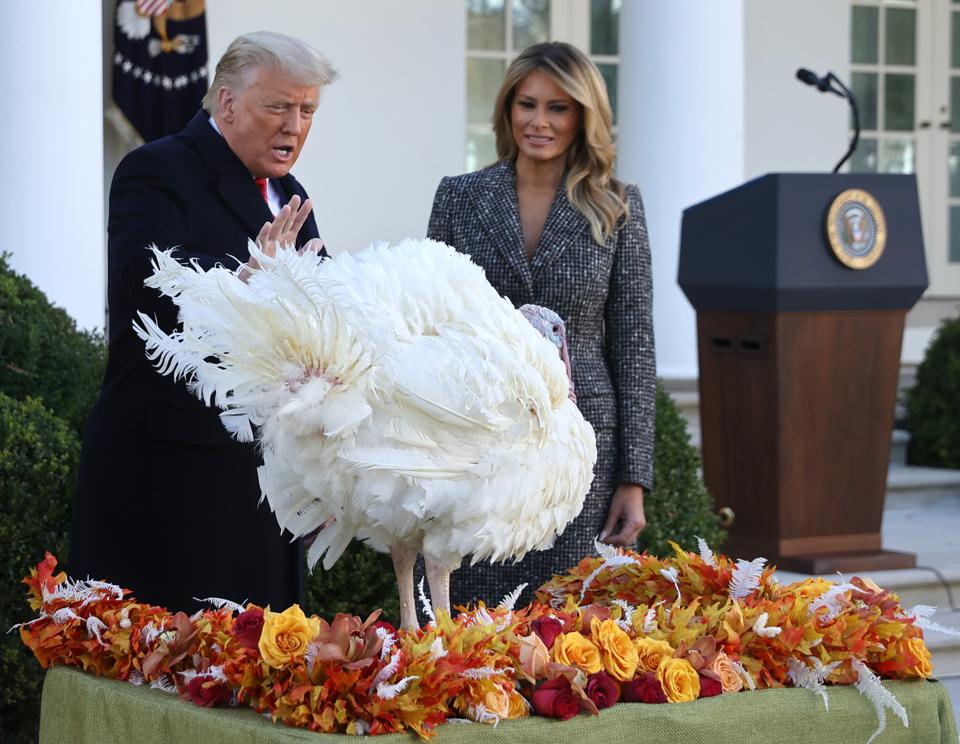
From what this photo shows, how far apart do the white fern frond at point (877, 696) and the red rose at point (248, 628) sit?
926mm

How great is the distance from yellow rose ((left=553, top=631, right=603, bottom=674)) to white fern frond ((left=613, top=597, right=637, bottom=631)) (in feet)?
0.52

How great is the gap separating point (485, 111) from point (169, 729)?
7.37 meters

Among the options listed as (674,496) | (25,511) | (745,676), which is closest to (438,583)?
(745,676)

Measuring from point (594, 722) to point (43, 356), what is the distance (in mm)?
2244

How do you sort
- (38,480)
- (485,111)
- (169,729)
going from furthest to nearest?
(485,111), (38,480), (169,729)

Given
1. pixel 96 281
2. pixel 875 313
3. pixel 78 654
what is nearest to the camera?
pixel 78 654

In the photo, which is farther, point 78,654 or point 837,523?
point 837,523

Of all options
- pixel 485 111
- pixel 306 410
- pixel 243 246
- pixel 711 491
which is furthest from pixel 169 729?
pixel 485 111

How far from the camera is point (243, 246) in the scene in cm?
238

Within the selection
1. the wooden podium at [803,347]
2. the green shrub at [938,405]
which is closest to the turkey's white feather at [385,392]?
the wooden podium at [803,347]

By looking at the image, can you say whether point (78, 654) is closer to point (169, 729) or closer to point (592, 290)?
point (169, 729)

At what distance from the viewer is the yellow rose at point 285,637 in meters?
1.84

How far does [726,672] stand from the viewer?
2100mm

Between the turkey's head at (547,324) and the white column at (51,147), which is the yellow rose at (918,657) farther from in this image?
the white column at (51,147)
